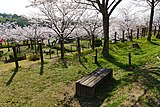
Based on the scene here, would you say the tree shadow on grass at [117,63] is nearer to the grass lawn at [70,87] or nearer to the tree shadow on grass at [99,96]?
the grass lawn at [70,87]

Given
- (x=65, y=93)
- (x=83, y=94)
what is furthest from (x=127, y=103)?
(x=65, y=93)

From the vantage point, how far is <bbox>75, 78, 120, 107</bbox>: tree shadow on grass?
577 cm

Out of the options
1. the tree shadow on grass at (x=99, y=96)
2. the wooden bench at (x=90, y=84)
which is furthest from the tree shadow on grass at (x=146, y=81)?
the wooden bench at (x=90, y=84)

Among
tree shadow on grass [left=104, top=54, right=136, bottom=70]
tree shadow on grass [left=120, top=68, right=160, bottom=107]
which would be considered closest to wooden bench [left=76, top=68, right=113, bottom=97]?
tree shadow on grass [left=120, top=68, right=160, bottom=107]

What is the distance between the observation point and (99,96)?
6.14 m

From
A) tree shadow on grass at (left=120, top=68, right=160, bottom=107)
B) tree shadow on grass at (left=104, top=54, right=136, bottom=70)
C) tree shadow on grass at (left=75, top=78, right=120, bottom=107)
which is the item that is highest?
tree shadow on grass at (left=104, top=54, right=136, bottom=70)

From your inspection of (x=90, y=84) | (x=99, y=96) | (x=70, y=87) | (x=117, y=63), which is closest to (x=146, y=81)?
(x=99, y=96)

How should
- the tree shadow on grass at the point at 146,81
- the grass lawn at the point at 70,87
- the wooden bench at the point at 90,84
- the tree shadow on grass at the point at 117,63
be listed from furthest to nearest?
the tree shadow on grass at the point at 117,63, the wooden bench at the point at 90,84, the grass lawn at the point at 70,87, the tree shadow on grass at the point at 146,81

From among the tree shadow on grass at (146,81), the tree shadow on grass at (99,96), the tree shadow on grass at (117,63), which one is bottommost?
the tree shadow on grass at (99,96)

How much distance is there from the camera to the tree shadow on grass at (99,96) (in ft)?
18.9

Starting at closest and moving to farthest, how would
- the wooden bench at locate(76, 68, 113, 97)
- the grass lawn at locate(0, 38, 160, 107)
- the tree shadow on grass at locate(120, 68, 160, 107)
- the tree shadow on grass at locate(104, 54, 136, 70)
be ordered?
the tree shadow on grass at locate(120, 68, 160, 107)
the grass lawn at locate(0, 38, 160, 107)
the wooden bench at locate(76, 68, 113, 97)
the tree shadow on grass at locate(104, 54, 136, 70)

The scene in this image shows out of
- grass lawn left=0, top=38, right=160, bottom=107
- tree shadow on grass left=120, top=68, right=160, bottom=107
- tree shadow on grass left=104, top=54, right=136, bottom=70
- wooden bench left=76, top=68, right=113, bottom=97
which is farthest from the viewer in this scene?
tree shadow on grass left=104, top=54, right=136, bottom=70

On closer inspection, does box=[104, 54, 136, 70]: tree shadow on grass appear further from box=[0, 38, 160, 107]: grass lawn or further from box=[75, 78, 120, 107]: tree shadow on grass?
box=[75, 78, 120, 107]: tree shadow on grass

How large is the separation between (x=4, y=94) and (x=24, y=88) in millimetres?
731
